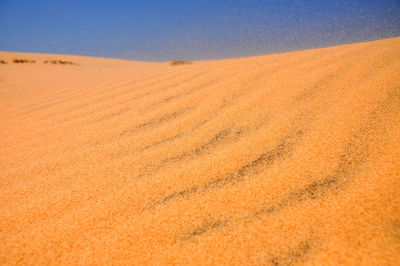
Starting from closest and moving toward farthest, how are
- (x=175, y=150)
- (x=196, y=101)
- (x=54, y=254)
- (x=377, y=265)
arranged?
(x=377, y=265)
(x=54, y=254)
(x=175, y=150)
(x=196, y=101)

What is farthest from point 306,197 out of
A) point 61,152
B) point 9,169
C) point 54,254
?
point 9,169

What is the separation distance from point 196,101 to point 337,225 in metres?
1.08

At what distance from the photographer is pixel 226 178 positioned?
31.2 inches

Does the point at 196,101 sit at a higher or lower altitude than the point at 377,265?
higher

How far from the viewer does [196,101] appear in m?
1.49

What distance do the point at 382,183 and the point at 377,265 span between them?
264 millimetres

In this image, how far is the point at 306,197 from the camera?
2.18ft

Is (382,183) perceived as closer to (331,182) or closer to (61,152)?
(331,182)

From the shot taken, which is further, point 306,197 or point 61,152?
point 61,152

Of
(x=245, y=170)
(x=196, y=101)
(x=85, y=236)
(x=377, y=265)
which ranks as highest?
(x=196, y=101)

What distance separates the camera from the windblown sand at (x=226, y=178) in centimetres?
57

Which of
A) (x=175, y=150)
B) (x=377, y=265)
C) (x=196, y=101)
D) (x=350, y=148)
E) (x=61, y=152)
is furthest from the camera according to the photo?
(x=196, y=101)

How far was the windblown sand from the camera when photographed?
1.87ft

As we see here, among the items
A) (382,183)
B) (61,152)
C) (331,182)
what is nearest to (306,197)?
(331,182)
